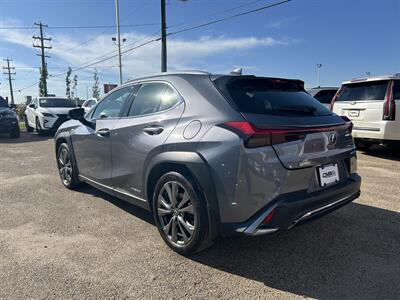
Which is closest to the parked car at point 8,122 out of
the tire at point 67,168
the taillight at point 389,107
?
the tire at point 67,168

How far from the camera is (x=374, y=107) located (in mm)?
7492

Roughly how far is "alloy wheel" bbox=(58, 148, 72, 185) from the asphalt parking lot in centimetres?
68

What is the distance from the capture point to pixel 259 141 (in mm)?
2582

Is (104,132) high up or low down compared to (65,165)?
up

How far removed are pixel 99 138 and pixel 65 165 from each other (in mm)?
1549

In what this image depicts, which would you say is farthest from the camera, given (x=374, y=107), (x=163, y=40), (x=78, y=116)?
(x=163, y=40)

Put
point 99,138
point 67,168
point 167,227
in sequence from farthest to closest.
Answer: point 67,168
point 99,138
point 167,227

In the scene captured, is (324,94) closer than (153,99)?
No

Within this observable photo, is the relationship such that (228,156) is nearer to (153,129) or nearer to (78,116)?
(153,129)

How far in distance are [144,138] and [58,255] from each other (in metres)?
1.40

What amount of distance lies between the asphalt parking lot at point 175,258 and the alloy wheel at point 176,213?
0.68 feet

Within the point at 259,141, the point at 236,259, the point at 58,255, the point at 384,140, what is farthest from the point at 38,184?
the point at 384,140

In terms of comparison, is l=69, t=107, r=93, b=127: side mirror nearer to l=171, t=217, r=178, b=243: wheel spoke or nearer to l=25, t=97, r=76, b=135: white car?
l=171, t=217, r=178, b=243: wheel spoke

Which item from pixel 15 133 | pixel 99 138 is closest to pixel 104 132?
pixel 99 138
